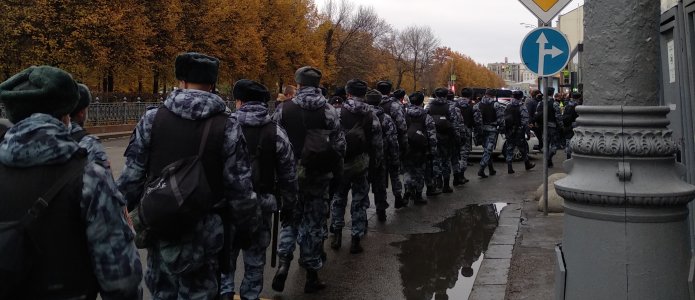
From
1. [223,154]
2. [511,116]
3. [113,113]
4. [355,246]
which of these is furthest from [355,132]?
[113,113]

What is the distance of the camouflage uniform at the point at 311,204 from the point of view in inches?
213

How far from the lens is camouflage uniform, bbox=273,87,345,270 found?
5.41 metres

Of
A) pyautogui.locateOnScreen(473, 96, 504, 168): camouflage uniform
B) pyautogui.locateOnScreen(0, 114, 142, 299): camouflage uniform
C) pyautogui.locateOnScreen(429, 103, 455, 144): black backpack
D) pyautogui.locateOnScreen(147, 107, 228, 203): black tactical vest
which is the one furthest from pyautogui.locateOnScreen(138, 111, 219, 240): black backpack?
pyautogui.locateOnScreen(473, 96, 504, 168): camouflage uniform

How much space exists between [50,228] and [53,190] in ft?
0.43

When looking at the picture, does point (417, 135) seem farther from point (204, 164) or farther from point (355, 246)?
point (204, 164)

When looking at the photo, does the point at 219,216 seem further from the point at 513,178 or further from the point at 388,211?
the point at 513,178

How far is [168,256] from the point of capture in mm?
3361

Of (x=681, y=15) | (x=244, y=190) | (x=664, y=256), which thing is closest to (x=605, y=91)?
(x=664, y=256)

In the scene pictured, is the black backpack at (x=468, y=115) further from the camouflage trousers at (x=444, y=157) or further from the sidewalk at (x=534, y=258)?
the sidewalk at (x=534, y=258)

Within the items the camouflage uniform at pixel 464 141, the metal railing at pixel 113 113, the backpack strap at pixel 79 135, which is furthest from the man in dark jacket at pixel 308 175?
the metal railing at pixel 113 113

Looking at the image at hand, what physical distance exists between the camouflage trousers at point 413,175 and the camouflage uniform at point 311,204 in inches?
165

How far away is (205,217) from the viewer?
3.40 meters

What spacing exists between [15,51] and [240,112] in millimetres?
26855

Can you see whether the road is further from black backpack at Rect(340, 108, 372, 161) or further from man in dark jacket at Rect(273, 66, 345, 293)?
black backpack at Rect(340, 108, 372, 161)
